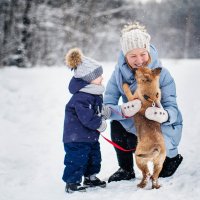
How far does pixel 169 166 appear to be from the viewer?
4.10m

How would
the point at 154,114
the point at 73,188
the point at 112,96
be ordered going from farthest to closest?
the point at 112,96, the point at 73,188, the point at 154,114

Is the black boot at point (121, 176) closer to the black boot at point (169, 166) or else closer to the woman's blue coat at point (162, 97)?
the black boot at point (169, 166)

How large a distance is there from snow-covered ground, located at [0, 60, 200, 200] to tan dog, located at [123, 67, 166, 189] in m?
0.25

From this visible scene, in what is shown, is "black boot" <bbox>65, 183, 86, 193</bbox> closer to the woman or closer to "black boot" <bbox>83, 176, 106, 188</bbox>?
"black boot" <bbox>83, 176, 106, 188</bbox>

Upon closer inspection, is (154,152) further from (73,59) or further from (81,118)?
(73,59)

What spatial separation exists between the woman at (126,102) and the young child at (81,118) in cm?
26

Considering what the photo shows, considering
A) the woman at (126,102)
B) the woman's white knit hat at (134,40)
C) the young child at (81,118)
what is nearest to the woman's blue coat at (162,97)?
the woman at (126,102)

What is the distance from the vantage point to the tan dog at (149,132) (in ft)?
10.8

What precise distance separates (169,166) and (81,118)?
43.4 inches

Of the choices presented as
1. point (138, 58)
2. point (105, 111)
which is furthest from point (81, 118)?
point (138, 58)

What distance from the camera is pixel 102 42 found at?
21516 mm

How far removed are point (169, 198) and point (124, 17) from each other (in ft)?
60.2

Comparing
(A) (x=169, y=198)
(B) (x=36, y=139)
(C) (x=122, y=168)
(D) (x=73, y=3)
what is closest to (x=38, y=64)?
(D) (x=73, y=3)

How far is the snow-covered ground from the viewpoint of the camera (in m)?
3.64
